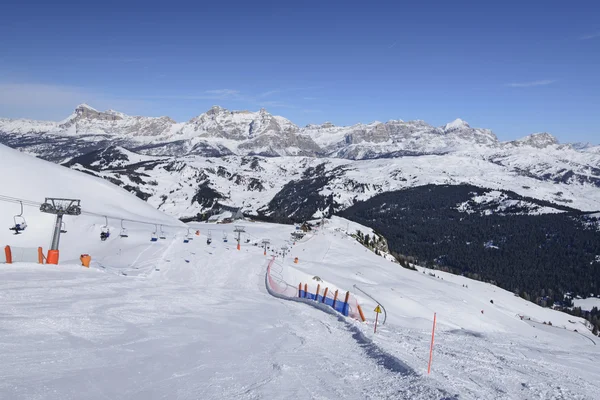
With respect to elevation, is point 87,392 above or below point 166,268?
above

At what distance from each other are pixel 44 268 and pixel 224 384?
22950 mm

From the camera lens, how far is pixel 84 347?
1352cm

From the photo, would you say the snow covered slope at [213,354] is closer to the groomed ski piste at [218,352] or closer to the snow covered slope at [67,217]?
the groomed ski piste at [218,352]

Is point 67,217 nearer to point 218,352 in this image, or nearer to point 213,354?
point 218,352

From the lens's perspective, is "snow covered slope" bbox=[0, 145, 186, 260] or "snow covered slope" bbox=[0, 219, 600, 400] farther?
"snow covered slope" bbox=[0, 145, 186, 260]

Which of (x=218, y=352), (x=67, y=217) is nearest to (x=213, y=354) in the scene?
(x=218, y=352)

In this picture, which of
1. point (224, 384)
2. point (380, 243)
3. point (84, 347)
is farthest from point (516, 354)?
point (380, 243)

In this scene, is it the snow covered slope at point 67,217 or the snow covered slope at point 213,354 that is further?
the snow covered slope at point 67,217

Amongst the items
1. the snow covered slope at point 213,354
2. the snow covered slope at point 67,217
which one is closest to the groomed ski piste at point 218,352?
the snow covered slope at point 213,354

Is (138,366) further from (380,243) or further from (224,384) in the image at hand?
(380,243)

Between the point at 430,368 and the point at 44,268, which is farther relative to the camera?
the point at 44,268

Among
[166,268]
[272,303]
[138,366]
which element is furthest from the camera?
[166,268]

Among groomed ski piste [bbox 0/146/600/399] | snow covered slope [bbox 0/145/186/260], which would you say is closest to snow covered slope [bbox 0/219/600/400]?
groomed ski piste [bbox 0/146/600/399]

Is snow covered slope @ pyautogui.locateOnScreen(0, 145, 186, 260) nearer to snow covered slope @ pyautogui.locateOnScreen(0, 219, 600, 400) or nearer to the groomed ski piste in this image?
the groomed ski piste
